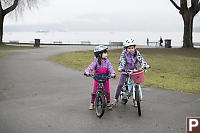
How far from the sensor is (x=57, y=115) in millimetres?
5660

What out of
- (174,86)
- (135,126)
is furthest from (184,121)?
(174,86)

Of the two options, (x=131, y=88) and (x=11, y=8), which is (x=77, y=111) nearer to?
(x=131, y=88)

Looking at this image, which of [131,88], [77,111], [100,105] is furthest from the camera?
[77,111]

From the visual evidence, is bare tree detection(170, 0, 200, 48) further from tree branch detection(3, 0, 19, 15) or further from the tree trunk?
tree branch detection(3, 0, 19, 15)

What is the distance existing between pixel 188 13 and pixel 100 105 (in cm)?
2626

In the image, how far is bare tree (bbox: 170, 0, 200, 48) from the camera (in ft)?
92.6

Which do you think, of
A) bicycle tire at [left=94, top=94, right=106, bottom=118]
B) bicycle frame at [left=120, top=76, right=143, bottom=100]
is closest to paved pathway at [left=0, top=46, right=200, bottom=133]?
bicycle tire at [left=94, top=94, right=106, bottom=118]

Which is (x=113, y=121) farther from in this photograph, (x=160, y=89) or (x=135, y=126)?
(x=160, y=89)

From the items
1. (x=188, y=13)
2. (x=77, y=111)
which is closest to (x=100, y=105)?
(x=77, y=111)

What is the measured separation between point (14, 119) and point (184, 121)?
11.9 ft

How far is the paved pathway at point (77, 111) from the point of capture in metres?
4.92

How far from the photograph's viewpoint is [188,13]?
28703mm

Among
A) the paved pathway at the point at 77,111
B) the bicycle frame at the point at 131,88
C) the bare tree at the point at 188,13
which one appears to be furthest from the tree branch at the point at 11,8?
the bicycle frame at the point at 131,88

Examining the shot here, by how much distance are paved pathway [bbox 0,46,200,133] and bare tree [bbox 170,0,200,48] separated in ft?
74.8
